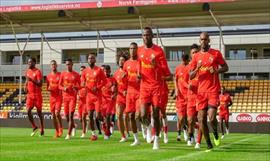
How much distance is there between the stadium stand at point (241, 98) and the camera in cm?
3289

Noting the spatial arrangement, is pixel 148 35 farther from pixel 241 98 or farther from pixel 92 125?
A: pixel 241 98

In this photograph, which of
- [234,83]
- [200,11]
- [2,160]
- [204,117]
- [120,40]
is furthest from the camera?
[120,40]

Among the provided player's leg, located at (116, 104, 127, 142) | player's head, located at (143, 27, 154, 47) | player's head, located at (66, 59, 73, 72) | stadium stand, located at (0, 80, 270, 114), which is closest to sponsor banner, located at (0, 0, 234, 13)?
stadium stand, located at (0, 80, 270, 114)

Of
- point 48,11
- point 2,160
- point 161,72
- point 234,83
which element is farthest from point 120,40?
point 2,160

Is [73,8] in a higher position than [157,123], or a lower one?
higher

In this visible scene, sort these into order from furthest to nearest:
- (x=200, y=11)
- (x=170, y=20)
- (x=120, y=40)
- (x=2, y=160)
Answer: (x=120, y=40)
(x=170, y=20)
(x=200, y=11)
(x=2, y=160)

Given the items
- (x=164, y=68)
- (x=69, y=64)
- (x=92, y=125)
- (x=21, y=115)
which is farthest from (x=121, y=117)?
(x=21, y=115)

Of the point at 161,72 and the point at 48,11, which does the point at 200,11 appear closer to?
the point at 48,11

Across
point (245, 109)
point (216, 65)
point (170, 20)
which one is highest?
point (170, 20)

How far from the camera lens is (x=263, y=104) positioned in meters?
32.9

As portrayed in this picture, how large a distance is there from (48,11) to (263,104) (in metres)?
14.7

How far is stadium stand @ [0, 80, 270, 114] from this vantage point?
3289 centimetres

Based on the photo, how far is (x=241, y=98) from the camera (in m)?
34.8

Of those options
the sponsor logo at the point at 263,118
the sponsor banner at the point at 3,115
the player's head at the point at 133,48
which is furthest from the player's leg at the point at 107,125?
the sponsor banner at the point at 3,115
